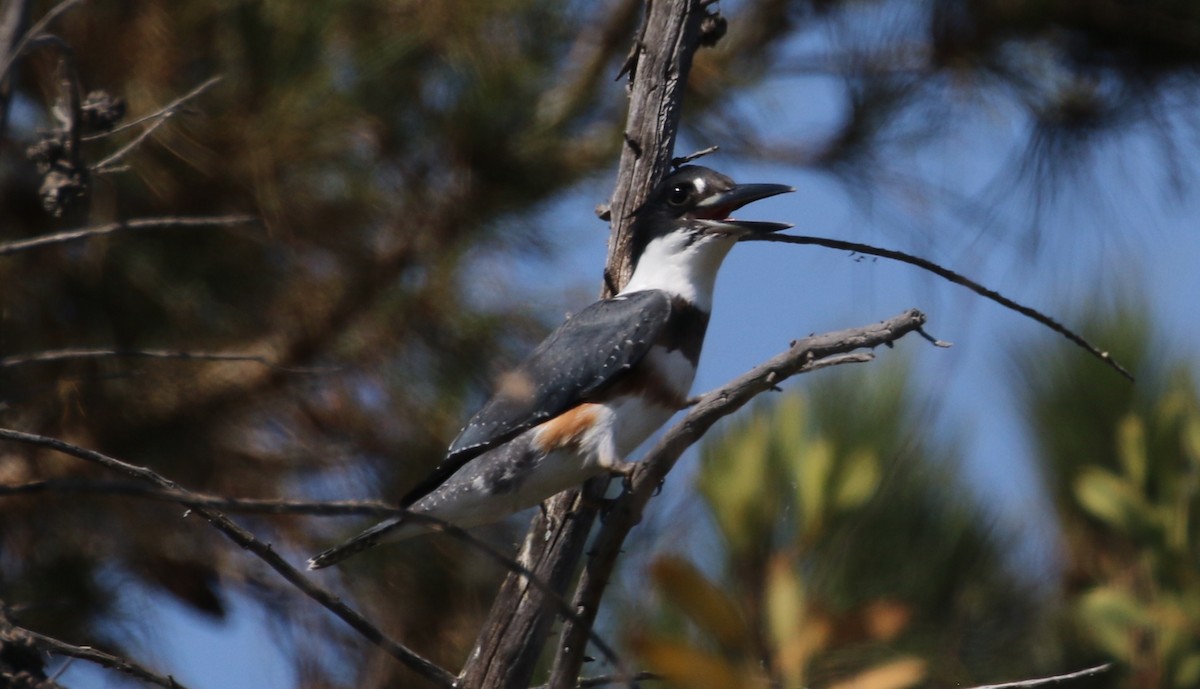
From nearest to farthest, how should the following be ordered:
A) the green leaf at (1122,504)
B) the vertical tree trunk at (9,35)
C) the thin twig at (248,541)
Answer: the vertical tree trunk at (9,35) → the thin twig at (248,541) → the green leaf at (1122,504)

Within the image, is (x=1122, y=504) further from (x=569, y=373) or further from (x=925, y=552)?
(x=569, y=373)

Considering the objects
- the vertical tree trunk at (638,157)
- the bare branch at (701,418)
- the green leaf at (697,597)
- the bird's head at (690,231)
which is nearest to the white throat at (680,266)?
the bird's head at (690,231)

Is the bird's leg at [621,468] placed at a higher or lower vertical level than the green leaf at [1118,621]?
higher

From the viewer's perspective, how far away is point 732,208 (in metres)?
2.74

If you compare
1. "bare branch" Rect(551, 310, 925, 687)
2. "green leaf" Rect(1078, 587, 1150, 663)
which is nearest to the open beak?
"bare branch" Rect(551, 310, 925, 687)

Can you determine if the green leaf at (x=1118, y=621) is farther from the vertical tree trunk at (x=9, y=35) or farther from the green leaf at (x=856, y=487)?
the vertical tree trunk at (x=9, y=35)

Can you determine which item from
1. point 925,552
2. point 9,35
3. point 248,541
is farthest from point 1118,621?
point 9,35

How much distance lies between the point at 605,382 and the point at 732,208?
20.4 inches

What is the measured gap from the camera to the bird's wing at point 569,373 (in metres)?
2.48

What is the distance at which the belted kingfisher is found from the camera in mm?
2369

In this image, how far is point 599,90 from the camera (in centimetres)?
361

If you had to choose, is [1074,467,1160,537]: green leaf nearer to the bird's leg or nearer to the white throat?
the white throat

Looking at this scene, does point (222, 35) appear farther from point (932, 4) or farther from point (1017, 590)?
point (1017, 590)

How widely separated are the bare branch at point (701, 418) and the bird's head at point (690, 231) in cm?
84
